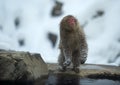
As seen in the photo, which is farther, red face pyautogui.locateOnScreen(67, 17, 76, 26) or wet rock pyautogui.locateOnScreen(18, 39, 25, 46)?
wet rock pyautogui.locateOnScreen(18, 39, 25, 46)

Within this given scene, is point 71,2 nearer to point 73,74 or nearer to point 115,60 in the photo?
point 115,60

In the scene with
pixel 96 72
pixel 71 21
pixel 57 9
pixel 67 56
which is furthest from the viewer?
pixel 57 9

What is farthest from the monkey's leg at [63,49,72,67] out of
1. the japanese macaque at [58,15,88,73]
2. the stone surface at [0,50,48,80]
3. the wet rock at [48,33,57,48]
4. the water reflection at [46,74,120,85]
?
the wet rock at [48,33,57,48]

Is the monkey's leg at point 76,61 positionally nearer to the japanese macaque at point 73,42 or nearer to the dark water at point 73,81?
the japanese macaque at point 73,42

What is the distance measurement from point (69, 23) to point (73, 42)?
0.36 m

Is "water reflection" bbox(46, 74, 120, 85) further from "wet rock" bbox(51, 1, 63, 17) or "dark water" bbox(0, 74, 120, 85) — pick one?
"wet rock" bbox(51, 1, 63, 17)

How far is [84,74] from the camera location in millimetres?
8305

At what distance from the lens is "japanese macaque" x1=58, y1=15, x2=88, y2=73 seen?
8.20 m

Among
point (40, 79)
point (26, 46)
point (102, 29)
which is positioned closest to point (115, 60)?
point (102, 29)

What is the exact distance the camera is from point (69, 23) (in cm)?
817

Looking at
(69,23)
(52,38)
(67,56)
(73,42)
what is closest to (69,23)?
(69,23)

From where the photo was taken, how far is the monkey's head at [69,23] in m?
8.16

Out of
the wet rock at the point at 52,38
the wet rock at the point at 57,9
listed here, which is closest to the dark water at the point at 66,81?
the wet rock at the point at 52,38

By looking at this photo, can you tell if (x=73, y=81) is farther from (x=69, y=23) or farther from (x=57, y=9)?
(x=57, y=9)
